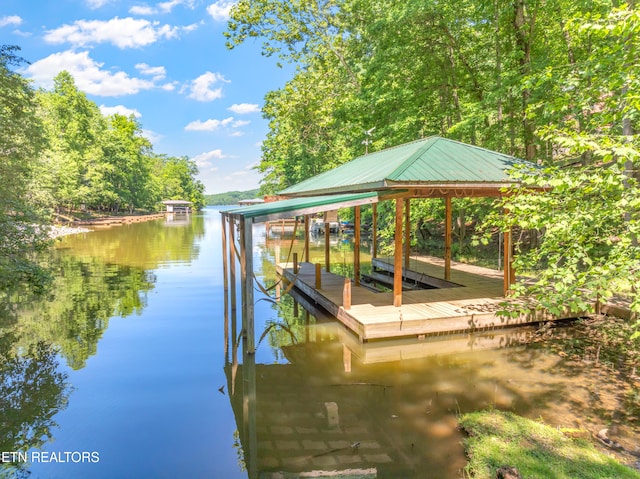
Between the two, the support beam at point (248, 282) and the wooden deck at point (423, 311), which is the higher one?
the support beam at point (248, 282)

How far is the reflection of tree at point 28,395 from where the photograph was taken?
5.04m

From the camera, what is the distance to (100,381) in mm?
6750

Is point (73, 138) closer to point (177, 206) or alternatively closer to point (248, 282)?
point (248, 282)

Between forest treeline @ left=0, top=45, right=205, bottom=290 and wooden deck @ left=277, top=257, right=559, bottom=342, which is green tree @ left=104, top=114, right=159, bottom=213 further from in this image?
wooden deck @ left=277, top=257, right=559, bottom=342

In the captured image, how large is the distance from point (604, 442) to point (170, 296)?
11441mm

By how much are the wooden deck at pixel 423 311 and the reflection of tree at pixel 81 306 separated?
519cm

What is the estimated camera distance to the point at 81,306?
1131cm

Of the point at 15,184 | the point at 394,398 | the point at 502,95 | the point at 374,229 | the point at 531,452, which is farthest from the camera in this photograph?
the point at 374,229

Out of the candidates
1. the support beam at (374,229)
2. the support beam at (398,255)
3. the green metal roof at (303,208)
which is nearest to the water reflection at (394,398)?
the support beam at (398,255)

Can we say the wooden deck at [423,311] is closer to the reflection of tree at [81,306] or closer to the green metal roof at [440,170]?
the green metal roof at [440,170]

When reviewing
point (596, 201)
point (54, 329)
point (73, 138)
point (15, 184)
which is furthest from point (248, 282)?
point (73, 138)

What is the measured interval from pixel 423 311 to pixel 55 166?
33.6 m

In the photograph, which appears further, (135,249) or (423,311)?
(135,249)

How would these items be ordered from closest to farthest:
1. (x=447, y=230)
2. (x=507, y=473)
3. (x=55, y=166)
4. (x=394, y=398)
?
(x=507, y=473)
(x=394, y=398)
(x=447, y=230)
(x=55, y=166)
